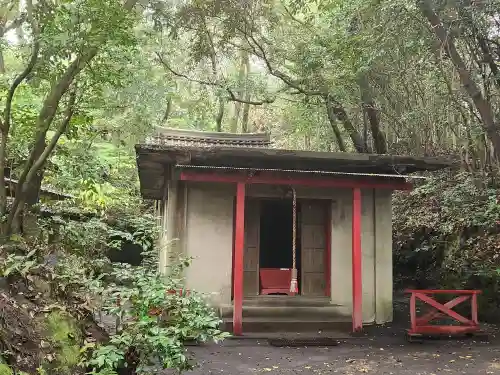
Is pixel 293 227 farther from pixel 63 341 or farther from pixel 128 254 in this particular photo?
pixel 128 254

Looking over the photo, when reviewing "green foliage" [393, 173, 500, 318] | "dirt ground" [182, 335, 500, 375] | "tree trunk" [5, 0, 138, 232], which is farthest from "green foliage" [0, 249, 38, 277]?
"green foliage" [393, 173, 500, 318]

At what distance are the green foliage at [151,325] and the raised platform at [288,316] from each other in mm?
3978

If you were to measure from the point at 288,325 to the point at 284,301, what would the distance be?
561mm

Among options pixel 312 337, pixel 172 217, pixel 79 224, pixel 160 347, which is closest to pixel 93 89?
pixel 172 217

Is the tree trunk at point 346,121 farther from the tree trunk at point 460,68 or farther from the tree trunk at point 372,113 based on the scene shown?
the tree trunk at point 460,68

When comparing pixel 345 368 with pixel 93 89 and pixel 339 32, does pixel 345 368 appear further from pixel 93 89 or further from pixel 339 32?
pixel 339 32

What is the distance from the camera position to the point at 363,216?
9289mm

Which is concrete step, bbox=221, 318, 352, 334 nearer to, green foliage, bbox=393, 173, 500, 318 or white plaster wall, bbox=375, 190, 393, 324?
white plaster wall, bbox=375, 190, 393, 324

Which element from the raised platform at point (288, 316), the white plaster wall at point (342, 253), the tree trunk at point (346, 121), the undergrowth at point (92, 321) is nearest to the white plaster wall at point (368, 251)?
the white plaster wall at point (342, 253)

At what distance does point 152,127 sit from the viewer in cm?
1401

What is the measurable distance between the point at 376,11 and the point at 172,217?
5158 millimetres

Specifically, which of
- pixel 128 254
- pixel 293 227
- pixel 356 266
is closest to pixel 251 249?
pixel 293 227

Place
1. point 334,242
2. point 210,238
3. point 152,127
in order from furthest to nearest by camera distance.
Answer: point 152,127 → point 334,242 → point 210,238

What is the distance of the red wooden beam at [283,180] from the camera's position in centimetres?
809
